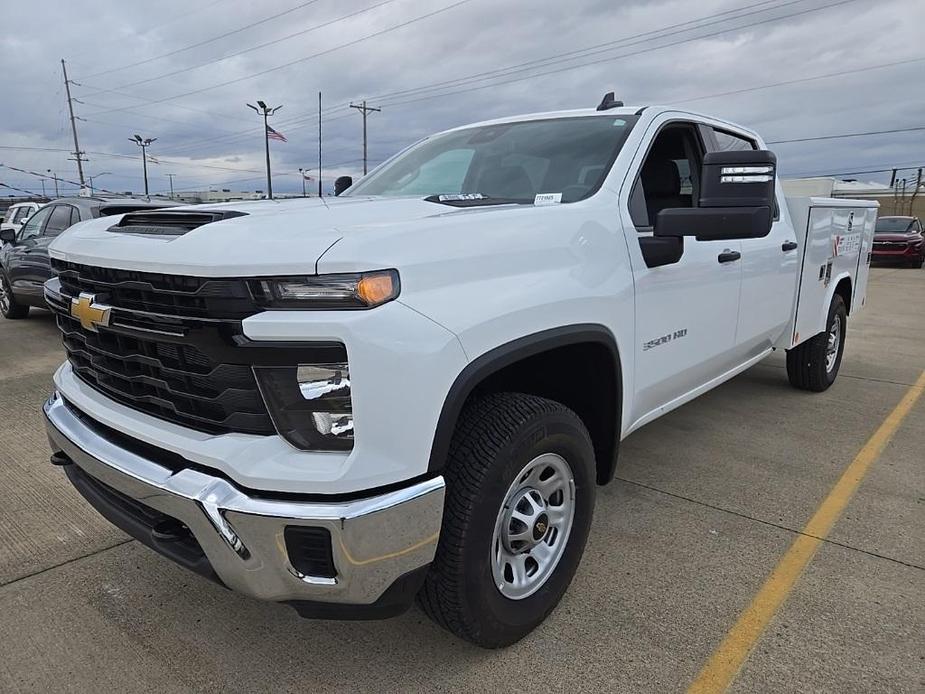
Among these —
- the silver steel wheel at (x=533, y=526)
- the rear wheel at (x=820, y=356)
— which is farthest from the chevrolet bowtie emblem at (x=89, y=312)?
the rear wheel at (x=820, y=356)

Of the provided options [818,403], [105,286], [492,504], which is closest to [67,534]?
[105,286]

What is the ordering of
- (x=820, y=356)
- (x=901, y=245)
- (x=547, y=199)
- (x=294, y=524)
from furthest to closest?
(x=901, y=245)
(x=820, y=356)
(x=547, y=199)
(x=294, y=524)

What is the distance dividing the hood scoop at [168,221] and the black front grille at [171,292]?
18cm

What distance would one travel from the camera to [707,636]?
2430 mm

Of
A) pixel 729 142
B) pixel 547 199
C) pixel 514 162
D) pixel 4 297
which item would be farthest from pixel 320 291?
pixel 4 297

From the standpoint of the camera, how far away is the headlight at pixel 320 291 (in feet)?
5.79

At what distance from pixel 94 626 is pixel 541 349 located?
1.96 m

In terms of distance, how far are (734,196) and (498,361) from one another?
117cm

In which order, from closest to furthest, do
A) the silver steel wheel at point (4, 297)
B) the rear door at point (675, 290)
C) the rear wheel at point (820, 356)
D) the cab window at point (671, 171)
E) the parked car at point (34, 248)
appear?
the rear door at point (675, 290) < the cab window at point (671, 171) < the rear wheel at point (820, 356) < the parked car at point (34, 248) < the silver steel wheel at point (4, 297)

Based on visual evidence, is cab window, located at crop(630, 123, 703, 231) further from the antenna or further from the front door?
the front door

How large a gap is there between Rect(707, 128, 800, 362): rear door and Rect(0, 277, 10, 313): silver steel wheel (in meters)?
9.60

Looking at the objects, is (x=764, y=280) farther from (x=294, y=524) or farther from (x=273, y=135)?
(x=273, y=135)

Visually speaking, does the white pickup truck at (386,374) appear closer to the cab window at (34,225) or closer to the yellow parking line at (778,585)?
the yellow parking line at (778,585)

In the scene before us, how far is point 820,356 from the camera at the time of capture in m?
5.41
